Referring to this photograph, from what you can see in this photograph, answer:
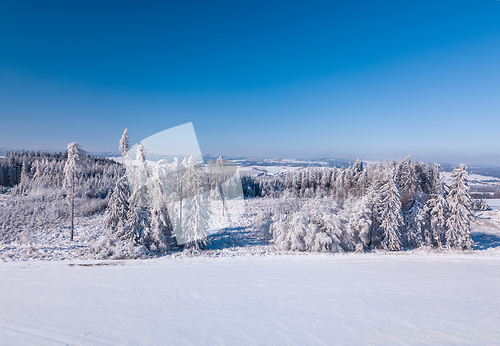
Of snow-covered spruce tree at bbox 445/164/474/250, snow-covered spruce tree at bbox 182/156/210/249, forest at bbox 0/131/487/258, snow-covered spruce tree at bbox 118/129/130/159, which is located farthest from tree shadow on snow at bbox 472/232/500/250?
snow-covered spruce tree at bbox 118/129/130/159

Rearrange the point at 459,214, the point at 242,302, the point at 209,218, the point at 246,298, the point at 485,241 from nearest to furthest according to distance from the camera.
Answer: the point at 242,302 → the point at 246,298 → the point at 209,218 → the point at 459,214 → the point at 485,241

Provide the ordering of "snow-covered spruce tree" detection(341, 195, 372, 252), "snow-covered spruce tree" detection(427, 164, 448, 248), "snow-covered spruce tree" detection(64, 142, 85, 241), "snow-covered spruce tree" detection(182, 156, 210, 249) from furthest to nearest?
1. "snow-covered spruce tree" detection(427, 164, 448, 248)
2. "snow-covered spruce tree" detection(341, 195, 372, 252)
3. "snow-covered spruce tree" detection(64, 142, 85, 241)
4. "snow-covered spruce tree" detection(182, 156, 210, 249)

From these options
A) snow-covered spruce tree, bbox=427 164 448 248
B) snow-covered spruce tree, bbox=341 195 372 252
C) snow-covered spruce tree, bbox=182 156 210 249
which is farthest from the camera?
snow-covered spruce tree, bbox=427 164 448 248

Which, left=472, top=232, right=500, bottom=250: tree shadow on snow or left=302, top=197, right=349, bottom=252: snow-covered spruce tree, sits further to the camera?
left=472, top=232, right=500, bottom=250: tree shadow on snow

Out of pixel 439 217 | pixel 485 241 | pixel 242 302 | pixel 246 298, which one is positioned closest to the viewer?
pixel 242 302

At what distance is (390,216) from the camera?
22531 millimetres

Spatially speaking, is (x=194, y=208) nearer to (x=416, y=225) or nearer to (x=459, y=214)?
(x=416, y=225)

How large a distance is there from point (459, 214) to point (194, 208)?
25.0m

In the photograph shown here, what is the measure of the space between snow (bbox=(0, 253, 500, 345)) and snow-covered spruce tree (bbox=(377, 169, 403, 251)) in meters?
4.61

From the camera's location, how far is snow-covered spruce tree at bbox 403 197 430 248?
23.2 m

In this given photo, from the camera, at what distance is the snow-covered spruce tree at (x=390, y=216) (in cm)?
2227

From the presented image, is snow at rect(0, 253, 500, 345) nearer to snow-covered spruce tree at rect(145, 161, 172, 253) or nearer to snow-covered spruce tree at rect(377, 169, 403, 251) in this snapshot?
snow-covered spruce tree at rect(145, 161, 172, 253)

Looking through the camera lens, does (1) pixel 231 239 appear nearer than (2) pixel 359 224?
No

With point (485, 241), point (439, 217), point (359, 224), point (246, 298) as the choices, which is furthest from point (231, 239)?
point (485, 241)
